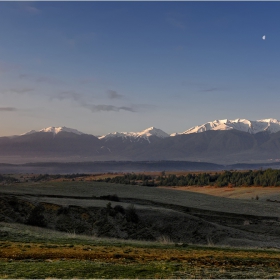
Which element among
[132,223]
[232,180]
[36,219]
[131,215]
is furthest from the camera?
[232,180]

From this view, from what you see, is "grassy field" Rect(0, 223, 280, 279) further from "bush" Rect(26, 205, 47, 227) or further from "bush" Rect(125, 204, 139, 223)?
"bush" Rect(125, 204, 139, 223)

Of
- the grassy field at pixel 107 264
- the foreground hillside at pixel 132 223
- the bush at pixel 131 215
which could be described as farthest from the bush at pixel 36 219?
the grassy field at pixel 107 264

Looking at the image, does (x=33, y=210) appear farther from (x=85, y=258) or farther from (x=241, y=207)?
(x=241, y=207)

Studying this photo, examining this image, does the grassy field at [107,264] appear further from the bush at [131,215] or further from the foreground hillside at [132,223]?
the bush at [131,215]

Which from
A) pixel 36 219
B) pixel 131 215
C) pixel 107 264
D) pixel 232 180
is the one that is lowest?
pixel 232 180

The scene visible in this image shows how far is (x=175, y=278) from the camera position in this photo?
15227 millimetres

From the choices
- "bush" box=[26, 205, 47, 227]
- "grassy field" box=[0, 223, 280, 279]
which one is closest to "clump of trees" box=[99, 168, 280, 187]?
Answer: "bush" box=[26, 205, 47, 227]

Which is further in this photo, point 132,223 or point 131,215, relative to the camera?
point 131,215

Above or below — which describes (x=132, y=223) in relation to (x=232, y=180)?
above

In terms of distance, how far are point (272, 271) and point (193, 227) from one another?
30449mm

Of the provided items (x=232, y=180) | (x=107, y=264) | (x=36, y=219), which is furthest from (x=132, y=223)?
(x=232, y=180)

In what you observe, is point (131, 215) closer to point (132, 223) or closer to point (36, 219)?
point (132, 223)

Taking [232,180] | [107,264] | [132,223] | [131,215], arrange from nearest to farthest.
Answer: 1. [107,264]
2. [132,223]
3. [131,215]
4. [232,180]

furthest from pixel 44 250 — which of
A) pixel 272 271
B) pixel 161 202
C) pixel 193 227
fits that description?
pixel 161 202
